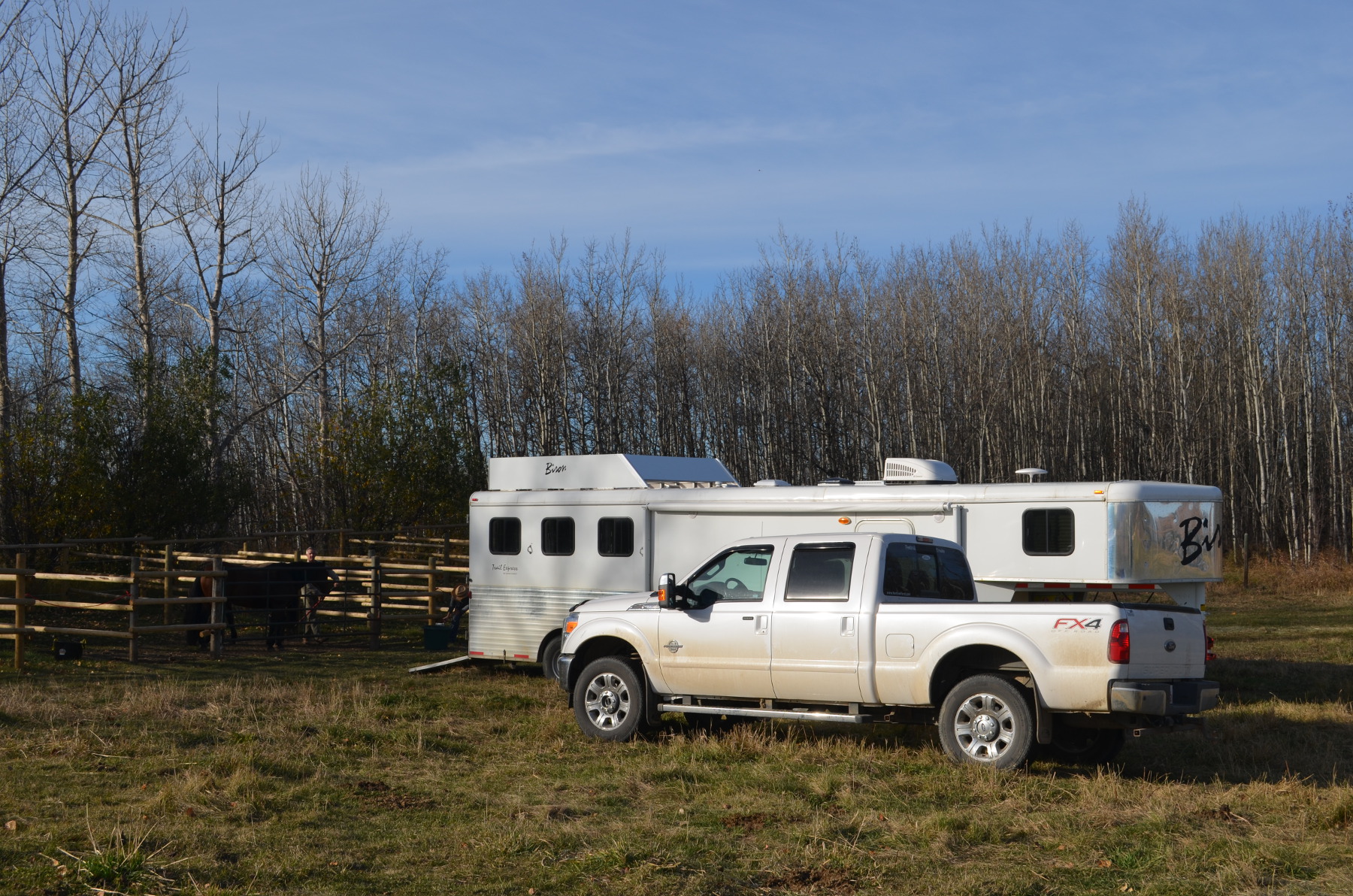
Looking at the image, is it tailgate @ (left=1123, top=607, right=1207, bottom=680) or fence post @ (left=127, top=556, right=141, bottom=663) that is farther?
fence post @ (left=127, top=556, right=141, bottom=663)

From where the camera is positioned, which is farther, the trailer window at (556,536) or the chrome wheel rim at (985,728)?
the trailer window at (556,536)

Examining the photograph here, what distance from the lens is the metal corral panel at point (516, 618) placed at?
48.8 feet

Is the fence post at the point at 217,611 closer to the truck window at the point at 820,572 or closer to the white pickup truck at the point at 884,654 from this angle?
the white pickup truck at the point at 884,654

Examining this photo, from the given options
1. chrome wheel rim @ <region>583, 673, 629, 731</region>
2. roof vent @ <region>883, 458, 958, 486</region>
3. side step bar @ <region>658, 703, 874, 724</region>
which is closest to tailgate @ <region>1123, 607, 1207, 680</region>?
side step bar @ <region>658, 703, 874, 724</region>

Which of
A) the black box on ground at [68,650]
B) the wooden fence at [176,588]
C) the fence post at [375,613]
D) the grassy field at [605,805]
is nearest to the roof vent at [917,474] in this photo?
the grassy field at [605,805]

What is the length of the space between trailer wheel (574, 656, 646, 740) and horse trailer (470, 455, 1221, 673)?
384 centimetres

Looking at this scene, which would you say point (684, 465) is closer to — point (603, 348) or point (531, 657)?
point (531, 657)

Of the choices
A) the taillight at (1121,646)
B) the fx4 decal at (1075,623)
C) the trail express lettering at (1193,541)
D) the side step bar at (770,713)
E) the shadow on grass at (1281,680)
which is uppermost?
the trail express lettering at (1193,541)

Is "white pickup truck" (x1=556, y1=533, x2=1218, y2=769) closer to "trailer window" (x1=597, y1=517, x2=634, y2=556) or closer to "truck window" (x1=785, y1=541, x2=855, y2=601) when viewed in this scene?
"truck window" (x1=785, y1=541, x2=855, y2=601)

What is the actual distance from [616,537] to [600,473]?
1.02m

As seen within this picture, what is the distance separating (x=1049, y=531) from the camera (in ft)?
43.1

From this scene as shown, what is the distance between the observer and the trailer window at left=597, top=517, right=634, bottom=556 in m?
14.7

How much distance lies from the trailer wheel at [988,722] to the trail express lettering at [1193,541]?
5497 mm

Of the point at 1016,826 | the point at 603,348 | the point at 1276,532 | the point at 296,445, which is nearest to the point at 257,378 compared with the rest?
the point at 296,445
